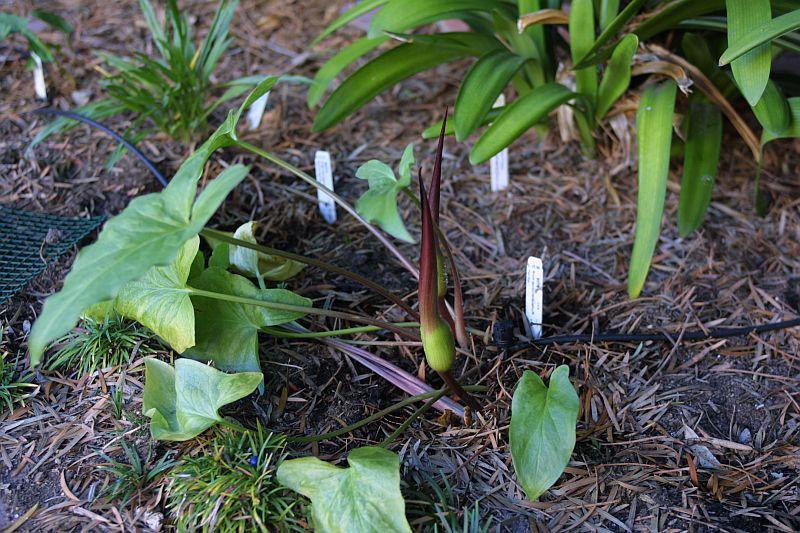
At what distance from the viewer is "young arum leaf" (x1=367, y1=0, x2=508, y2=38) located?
1471 mm

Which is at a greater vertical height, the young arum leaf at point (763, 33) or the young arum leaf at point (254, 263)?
the young arum leaf at point (763, 33)

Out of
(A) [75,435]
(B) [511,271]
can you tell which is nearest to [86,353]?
(A) [75,435]

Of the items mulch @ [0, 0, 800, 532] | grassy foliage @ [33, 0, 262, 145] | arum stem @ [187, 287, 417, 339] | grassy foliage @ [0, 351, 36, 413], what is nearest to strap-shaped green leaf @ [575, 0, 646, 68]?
mulch @ [0, 0, 800, 532]

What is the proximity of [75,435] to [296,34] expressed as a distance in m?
1.36

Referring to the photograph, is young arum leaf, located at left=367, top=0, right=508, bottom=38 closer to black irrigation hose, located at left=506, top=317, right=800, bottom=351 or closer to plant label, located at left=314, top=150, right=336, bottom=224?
plant label, located at left=314, top=150, right=336, bottom=224

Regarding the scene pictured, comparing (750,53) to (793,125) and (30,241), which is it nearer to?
(793,125)

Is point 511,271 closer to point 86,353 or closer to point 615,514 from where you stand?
point 615,514

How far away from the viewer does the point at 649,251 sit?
1327 millimetres

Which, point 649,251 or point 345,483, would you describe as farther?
point 649,251

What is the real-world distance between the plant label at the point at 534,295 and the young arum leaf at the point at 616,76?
0.44 meters

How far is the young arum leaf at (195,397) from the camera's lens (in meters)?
Result: 1.07

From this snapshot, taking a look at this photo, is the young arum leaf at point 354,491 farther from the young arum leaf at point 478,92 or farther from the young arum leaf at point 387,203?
the young arum leaf at point 478,92

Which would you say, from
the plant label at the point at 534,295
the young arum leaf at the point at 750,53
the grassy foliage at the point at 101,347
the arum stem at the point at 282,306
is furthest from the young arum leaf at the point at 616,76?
the grassy foliage at the point at 101,347

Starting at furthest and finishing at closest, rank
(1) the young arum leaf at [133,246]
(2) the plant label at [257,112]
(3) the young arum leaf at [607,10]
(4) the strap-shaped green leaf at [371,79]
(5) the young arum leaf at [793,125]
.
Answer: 1. (2) the plant label at [257,112]
2. (4) the strap-shaped green leaf at [371,79]
3. (3) the young arum leaf at [607,10]
4. (5) the young arum leaf at [793,125]
5. (1) the young arum leaf at [133,246]
